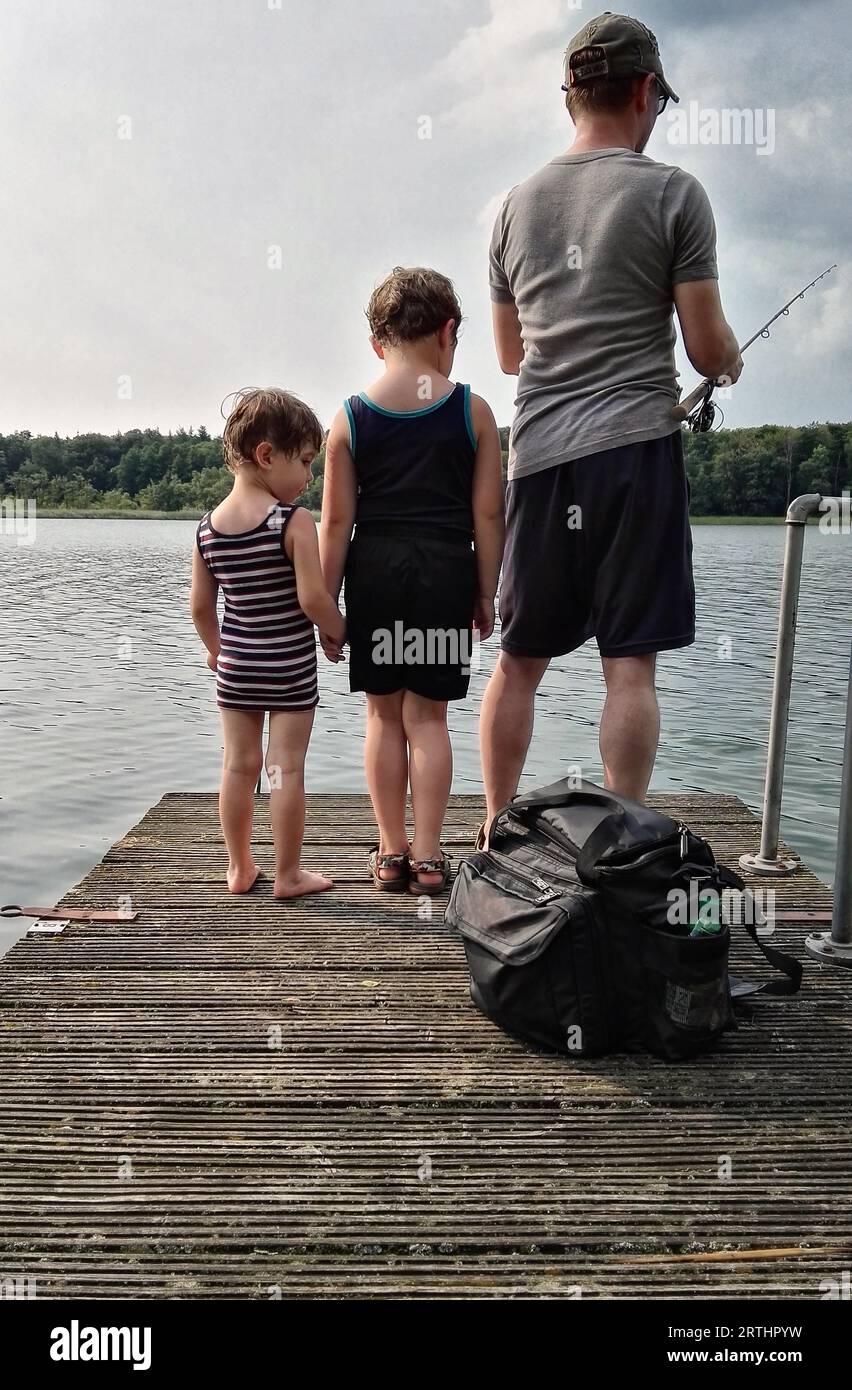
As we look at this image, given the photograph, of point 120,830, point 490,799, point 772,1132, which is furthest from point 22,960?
point 120,830

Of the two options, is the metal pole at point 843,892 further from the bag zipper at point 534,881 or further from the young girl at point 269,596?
the young girl at point 269,596

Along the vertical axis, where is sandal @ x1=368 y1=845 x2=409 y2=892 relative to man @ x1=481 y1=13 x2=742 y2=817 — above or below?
below

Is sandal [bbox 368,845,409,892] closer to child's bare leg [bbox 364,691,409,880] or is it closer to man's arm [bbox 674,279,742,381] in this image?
child's bare leg [bbox 364,691,409,880]

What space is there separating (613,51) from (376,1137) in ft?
8.17

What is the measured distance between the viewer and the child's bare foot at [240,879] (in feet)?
11.0

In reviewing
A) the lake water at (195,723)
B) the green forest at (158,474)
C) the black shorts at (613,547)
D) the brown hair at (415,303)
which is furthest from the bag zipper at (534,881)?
the green forest at (158,474)

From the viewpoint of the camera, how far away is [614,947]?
2178 millimetres

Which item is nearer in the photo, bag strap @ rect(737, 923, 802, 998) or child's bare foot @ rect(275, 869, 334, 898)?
bag strap @ rect(737, 923, 802, 998)

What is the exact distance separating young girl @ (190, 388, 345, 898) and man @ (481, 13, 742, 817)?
60 centimetres

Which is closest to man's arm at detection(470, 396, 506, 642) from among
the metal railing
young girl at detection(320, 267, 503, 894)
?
young girl at detection(320, 267, 503, 894)

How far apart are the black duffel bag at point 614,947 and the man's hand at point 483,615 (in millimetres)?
949

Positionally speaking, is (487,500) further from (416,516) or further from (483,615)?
(483,615)

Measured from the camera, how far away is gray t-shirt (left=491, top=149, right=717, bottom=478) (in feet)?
8.61

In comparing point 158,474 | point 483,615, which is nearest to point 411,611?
point 483,615
